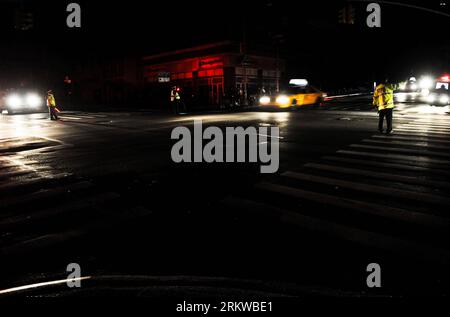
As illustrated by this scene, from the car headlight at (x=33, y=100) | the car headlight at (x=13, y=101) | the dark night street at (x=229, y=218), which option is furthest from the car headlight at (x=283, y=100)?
the car headlight at (x=13, y=101)

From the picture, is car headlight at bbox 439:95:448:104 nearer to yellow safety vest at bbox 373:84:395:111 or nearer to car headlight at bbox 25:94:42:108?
yellow safety vest at bbox 373:84:395:111

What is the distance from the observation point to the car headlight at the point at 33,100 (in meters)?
33.3

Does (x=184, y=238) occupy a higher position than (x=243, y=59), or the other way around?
(x=243, y=59)

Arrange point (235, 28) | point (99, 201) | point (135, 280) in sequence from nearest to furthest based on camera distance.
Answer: point (135, 280) → point (99, 201) → point (235, 28)

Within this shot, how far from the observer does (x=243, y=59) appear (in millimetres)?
30625

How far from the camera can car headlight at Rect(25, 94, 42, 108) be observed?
3328 cm

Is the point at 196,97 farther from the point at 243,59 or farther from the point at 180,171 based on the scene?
the point at 180,171

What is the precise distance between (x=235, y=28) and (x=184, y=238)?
35.9m

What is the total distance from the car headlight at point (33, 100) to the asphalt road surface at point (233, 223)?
91.6 ft

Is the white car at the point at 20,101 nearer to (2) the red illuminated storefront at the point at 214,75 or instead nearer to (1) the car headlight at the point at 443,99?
(2) the red illuminated storefront at the point at 214,75

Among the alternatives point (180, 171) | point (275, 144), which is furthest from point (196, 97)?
point (180, 171)

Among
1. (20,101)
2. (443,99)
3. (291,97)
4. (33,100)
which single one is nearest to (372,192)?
(291,97)

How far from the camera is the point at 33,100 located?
3362 centimetres

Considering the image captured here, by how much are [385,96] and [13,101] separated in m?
31.7
